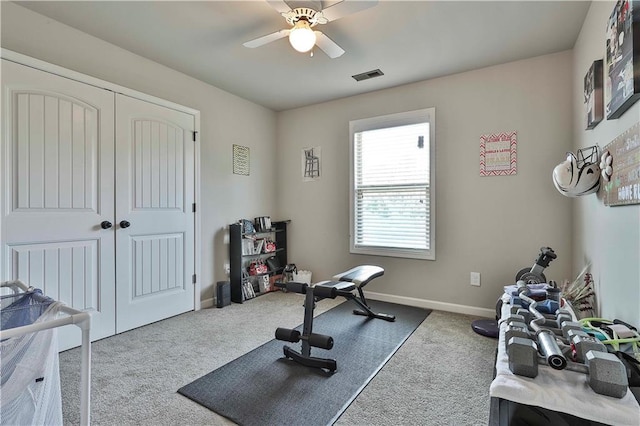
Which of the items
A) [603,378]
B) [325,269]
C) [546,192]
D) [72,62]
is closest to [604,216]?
[546,192]

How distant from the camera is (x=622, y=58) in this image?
145 cm

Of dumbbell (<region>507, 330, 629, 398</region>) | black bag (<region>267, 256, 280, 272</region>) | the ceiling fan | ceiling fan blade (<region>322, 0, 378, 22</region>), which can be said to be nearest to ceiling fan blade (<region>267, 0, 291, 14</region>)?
the ceiling fan

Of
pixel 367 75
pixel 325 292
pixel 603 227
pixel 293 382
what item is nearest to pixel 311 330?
pixel 325 292

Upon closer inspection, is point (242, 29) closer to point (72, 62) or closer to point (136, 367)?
point (72, 62)

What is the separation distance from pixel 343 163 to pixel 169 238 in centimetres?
219

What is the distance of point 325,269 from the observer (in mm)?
4203

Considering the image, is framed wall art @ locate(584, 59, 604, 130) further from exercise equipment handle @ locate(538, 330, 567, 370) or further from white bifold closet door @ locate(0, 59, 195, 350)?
white bifold closet door @ locate(0, 59, 195, 350)

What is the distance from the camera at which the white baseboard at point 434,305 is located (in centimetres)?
322

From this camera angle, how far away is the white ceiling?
2246mm

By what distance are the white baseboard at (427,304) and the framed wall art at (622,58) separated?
2.15 meters

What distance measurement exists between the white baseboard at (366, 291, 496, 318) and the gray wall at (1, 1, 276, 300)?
6.26ft

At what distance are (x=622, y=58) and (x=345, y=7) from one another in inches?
56.1

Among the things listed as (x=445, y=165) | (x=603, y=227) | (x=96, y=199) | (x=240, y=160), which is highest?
(x=240, y=160)

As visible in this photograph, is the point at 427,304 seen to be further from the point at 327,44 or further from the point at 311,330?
the point at 327,44
